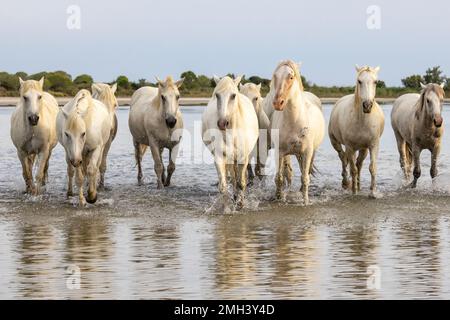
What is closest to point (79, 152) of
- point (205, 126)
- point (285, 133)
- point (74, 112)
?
point (74, 112)

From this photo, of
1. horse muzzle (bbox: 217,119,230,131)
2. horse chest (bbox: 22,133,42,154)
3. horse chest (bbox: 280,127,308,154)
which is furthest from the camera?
horse chest (bbox: 22,133,42,154)

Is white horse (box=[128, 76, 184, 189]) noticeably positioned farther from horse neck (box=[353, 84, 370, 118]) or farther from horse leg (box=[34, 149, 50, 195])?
horse neck (box=[353, 84, 370, 118])

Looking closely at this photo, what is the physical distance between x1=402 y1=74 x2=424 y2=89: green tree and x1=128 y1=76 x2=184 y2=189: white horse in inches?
1915

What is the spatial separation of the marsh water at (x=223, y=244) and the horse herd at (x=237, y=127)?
1.41ft

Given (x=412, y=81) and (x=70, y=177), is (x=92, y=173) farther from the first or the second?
(x=412, y=81)

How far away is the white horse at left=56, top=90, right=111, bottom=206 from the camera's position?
551 inches

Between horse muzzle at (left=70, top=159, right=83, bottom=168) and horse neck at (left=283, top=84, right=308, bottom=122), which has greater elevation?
horse neck at (left=283, top=84, right=308, bottom=122)

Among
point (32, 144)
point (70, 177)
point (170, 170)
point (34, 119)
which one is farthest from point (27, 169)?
point (170, 170)

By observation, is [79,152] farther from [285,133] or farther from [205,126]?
[285,133]

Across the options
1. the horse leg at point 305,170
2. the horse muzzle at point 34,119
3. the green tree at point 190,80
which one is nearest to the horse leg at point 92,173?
the horse muzzle at point 34,119

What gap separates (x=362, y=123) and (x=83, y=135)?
382 centimetres

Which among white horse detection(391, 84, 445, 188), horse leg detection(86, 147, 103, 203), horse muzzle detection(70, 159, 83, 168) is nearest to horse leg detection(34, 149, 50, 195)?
horse leg detection(86, 147, 103, 203)

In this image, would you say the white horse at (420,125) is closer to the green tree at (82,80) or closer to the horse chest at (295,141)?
the horse chest at (295,141)
